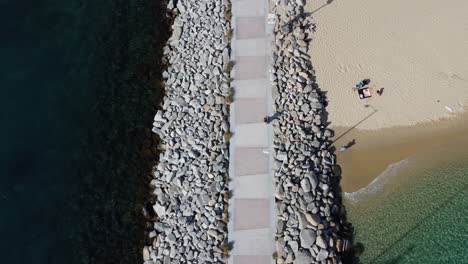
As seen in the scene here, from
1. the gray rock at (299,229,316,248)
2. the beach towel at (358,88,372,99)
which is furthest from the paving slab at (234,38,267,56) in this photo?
the gray rock at (299,229,316,248)

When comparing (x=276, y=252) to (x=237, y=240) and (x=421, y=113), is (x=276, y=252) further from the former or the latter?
(x=421, y=113)

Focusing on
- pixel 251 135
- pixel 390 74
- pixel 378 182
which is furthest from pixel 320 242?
pixel 390 74

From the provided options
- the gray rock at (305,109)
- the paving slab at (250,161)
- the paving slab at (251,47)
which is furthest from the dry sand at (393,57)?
the paving slab at (250,161)

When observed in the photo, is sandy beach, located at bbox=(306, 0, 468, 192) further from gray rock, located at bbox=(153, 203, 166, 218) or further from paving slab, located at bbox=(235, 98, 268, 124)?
gray rock, located at bbox=(153, 203, 166, 218)

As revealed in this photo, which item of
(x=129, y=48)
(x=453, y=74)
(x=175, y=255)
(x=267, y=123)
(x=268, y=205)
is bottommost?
(x=175, y=255)

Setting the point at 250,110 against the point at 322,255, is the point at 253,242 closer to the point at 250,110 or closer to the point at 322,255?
the point at 322,255

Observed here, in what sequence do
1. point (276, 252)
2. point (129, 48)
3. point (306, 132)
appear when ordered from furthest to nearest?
point (129, 48) < point (306, 132) < point (276, 252)

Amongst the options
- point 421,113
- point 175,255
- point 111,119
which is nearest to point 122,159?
point 111,119
